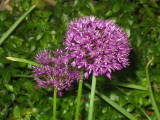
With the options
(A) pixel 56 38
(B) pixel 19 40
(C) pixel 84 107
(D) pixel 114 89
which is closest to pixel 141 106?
(D) pixel 114 89

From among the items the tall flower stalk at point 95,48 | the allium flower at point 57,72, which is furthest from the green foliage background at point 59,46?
the tall flower stalk at point 95,48

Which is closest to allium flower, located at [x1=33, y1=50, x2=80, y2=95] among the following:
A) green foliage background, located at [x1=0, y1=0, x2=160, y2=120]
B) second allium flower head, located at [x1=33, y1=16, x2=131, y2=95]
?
second allium flower head, located at [x1=33, y1=16, x2=131, y2=95]

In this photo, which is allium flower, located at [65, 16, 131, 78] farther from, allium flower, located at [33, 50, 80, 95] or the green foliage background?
the green foliage background

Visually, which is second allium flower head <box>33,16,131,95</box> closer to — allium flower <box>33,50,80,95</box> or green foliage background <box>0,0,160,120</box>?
allium flower <box>33,50,80,95</box>

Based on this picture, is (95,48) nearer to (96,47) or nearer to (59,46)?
(96,47)

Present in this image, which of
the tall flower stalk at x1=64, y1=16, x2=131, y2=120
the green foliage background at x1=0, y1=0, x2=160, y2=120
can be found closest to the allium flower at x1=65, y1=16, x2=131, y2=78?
the tall flower stalk at x1=64, y1=16, x2=131, y2=120

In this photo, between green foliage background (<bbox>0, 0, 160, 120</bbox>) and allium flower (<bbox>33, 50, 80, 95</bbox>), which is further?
green foliage background (<bbox>0, 0, 160, 120</bbox>)

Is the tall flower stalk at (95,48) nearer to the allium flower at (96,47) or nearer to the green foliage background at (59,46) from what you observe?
the allium flower at (96,47)
